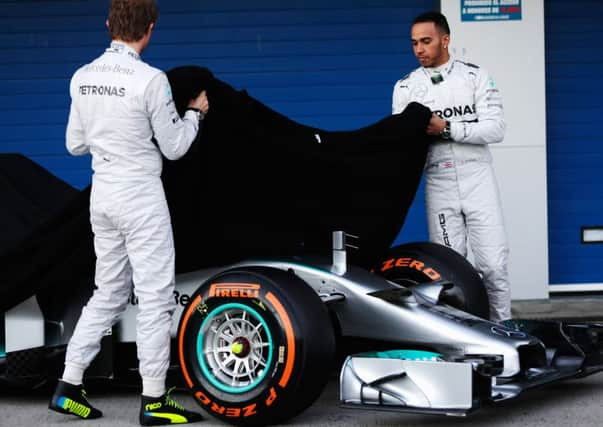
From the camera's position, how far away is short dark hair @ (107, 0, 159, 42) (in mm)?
5195

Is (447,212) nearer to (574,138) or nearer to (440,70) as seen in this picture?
(440,70)

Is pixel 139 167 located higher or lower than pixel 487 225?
higher

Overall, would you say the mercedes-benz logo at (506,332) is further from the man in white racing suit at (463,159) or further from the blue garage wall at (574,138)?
the blue garage wall at (574,138)

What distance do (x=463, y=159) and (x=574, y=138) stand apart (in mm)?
2874

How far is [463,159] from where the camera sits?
665cm

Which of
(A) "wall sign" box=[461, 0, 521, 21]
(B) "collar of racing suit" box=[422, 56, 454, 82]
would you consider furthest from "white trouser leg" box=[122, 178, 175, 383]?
(A) "wall sign" box=[461, 0, 521, 21]

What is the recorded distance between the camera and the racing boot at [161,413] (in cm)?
518

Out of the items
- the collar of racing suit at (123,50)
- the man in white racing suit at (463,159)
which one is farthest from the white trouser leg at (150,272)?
the man in white racing suit at (463,159)

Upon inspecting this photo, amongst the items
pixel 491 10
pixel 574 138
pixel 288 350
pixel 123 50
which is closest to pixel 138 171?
pixel 123 50

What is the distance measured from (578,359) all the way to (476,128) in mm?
1657

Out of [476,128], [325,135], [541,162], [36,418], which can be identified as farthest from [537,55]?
[36,418]

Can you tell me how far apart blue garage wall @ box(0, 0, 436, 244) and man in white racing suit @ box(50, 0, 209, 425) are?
3.86 m

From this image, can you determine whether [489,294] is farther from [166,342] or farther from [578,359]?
[166,342]

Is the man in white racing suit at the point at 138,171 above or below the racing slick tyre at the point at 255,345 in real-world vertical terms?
above
